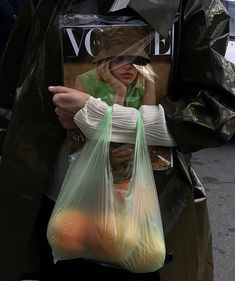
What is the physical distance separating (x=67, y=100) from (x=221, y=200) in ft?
10.7

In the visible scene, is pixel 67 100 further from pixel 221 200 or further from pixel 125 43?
pixel 221 200

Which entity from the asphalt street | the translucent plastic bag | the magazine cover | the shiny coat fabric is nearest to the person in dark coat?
the asphalt street

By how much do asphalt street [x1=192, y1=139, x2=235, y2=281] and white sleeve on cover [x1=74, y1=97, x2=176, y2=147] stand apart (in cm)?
204

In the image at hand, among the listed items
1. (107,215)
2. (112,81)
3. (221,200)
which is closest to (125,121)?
(112,81)

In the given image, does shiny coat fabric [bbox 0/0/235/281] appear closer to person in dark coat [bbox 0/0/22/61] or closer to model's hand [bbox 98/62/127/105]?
model's hand [bbox 98/62/127/105]

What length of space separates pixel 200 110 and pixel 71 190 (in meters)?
0.39

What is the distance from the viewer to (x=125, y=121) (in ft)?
4.90

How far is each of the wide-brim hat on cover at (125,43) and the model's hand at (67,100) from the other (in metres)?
0.10

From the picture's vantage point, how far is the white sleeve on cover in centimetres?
149

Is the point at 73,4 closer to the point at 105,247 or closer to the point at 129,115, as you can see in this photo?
the point at 129,115

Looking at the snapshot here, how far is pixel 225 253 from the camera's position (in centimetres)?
369

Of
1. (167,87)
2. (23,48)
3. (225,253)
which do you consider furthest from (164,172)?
(225,253)

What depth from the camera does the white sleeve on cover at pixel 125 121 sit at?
1.49 m

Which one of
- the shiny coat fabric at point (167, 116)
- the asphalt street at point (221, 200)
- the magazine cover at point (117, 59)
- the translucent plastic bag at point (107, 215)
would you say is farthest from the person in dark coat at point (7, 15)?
the translucent plastic bag at point (107, 215)
